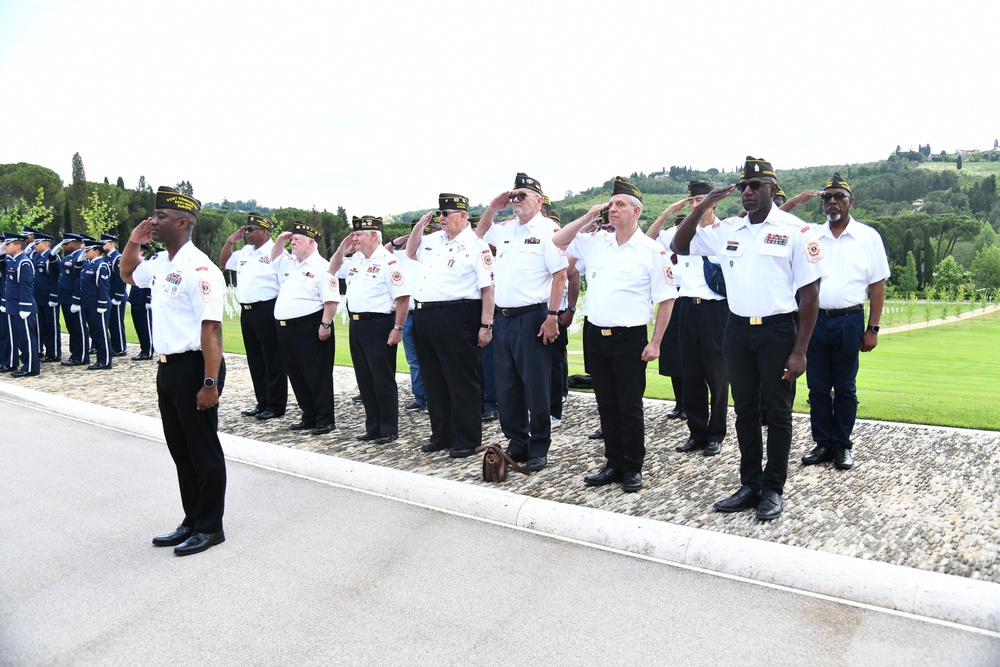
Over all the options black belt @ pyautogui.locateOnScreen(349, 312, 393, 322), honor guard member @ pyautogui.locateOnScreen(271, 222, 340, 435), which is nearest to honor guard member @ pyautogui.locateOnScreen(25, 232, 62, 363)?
honor guard member @ pyautogui.locateOnScreen(271, 222, 340, 435)

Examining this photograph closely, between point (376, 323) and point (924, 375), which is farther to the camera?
point (924, 375)

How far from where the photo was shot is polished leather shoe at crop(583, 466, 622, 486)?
5.40 m

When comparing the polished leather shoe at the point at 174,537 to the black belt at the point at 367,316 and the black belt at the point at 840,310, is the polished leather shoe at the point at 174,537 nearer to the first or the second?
the black belt at the point at 367,316

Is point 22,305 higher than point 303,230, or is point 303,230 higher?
point 303,230

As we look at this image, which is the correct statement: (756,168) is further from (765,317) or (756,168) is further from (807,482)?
(807,482)

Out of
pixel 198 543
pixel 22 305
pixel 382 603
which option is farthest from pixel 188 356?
pixel 22 305

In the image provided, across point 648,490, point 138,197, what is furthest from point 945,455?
point 138,197

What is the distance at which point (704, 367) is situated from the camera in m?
6.58

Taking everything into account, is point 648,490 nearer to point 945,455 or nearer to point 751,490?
point 751,490

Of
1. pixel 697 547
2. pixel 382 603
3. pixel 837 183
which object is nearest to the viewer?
pixel 382 603

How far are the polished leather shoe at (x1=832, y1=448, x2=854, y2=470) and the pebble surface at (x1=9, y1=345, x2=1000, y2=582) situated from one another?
60 mm

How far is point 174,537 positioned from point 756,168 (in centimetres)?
446

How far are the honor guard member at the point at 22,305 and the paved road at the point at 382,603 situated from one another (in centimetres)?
840

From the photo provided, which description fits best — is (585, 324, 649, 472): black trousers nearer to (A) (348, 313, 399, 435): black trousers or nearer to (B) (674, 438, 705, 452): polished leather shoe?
(B) (674, 438, 705, 452): polished leather shoe
